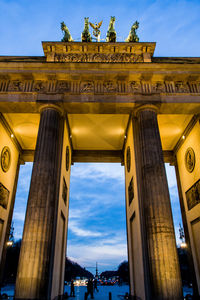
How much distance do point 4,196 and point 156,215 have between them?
435 inches

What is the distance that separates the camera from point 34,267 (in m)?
9.43

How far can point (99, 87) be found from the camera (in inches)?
560

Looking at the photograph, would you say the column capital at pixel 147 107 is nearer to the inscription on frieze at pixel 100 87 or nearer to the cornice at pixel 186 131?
the inscription on frieze at pixel 100 87

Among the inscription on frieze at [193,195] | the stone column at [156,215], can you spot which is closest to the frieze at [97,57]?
the stone column at [156,215]

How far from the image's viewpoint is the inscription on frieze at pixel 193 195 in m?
15.1

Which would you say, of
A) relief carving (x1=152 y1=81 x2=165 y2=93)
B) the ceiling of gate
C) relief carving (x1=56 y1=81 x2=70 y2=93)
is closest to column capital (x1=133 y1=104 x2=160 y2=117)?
relief carving (x1=152 y1=81 x2=165 y2=93)

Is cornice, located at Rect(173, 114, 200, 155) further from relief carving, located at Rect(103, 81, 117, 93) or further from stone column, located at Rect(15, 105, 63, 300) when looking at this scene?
stone column, located at Rect(15, 105, 63, 300)

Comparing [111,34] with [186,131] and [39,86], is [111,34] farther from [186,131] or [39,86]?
[186,131]

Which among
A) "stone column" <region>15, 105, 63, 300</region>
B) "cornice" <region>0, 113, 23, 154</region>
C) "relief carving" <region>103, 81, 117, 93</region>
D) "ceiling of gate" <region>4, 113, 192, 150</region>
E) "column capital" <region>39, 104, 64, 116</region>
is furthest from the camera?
"ceiling of gate" <region>4, 113, 192, 150</region>

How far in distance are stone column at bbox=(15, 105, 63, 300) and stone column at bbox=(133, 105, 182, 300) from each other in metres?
4.66

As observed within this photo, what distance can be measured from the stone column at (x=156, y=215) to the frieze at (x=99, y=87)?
162cm

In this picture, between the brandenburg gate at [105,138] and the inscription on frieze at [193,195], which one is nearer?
the brandenburg gate at [105,138]

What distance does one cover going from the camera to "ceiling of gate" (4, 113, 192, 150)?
16.3 m

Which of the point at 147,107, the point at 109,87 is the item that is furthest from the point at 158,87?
the point at 109,87
